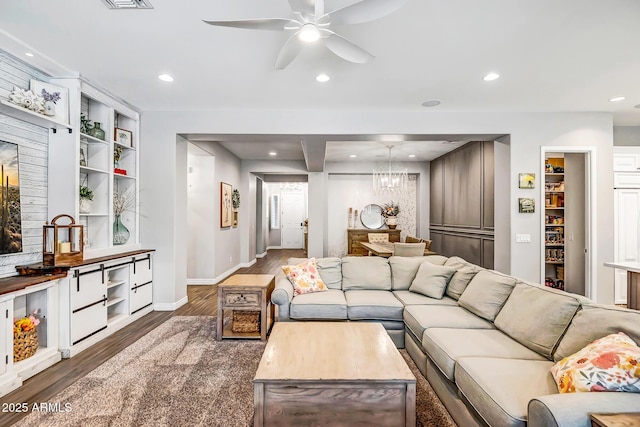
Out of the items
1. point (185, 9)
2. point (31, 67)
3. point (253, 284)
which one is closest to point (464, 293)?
point (253, 284)

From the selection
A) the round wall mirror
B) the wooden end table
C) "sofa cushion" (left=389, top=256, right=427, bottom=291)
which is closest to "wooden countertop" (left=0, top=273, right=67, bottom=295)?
the wooden end table

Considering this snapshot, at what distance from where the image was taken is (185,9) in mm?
2227

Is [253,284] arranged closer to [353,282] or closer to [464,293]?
[353,282]

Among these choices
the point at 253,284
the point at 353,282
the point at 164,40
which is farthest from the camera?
the point at 353,282

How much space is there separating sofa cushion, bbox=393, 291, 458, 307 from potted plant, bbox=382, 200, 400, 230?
4.95 m

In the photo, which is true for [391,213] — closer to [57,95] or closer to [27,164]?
[57,95]

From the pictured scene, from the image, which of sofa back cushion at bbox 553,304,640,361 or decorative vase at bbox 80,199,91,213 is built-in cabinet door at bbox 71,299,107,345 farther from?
sofa back cushion at bbox 553,304,640,361

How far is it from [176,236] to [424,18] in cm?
392

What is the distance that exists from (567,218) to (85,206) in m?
6.97

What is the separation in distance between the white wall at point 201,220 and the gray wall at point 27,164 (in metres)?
2.89

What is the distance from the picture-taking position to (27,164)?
300 cm

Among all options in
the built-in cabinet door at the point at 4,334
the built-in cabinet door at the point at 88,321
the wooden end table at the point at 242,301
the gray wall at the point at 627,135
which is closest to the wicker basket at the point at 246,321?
the wooden end table at the point at 242,301

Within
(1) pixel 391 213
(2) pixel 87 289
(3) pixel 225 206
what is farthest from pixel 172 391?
(1) pixel 391 213

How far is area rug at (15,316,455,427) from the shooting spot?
2.05 m
